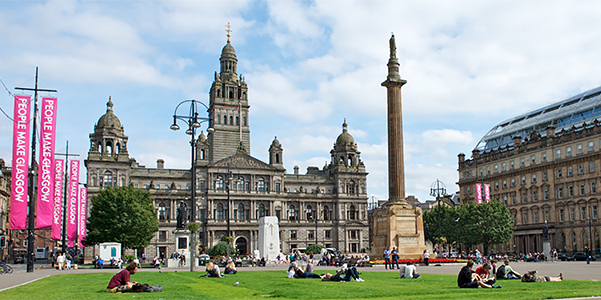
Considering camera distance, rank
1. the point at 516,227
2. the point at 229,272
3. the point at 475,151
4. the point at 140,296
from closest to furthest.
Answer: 1. the point at 140,296
2. the point at 229,272
3. the point at 516,227
4. the point at 475,151

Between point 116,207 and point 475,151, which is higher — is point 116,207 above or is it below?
below

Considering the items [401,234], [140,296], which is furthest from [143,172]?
[140,296]

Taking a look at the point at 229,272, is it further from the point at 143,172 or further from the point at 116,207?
the point at 143,172

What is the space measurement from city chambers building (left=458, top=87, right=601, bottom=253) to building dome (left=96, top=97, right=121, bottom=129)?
61457 mm

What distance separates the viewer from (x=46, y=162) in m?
42.9

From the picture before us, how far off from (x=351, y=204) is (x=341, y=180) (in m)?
5.23

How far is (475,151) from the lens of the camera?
100500 millimetres

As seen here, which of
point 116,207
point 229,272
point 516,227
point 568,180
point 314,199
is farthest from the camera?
point 314,199

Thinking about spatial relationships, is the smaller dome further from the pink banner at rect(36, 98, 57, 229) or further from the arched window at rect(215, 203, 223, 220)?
the pink banner at rect(36, 98, 57, 229)

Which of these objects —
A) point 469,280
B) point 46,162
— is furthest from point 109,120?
point 469,280

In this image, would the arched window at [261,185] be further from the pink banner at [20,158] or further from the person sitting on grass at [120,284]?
the person sitting on grass at [120,284]

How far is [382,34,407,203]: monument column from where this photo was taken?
44875 millimetres

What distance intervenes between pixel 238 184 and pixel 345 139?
82.4 feet

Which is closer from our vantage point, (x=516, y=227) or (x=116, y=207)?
(x=116, y=207)
